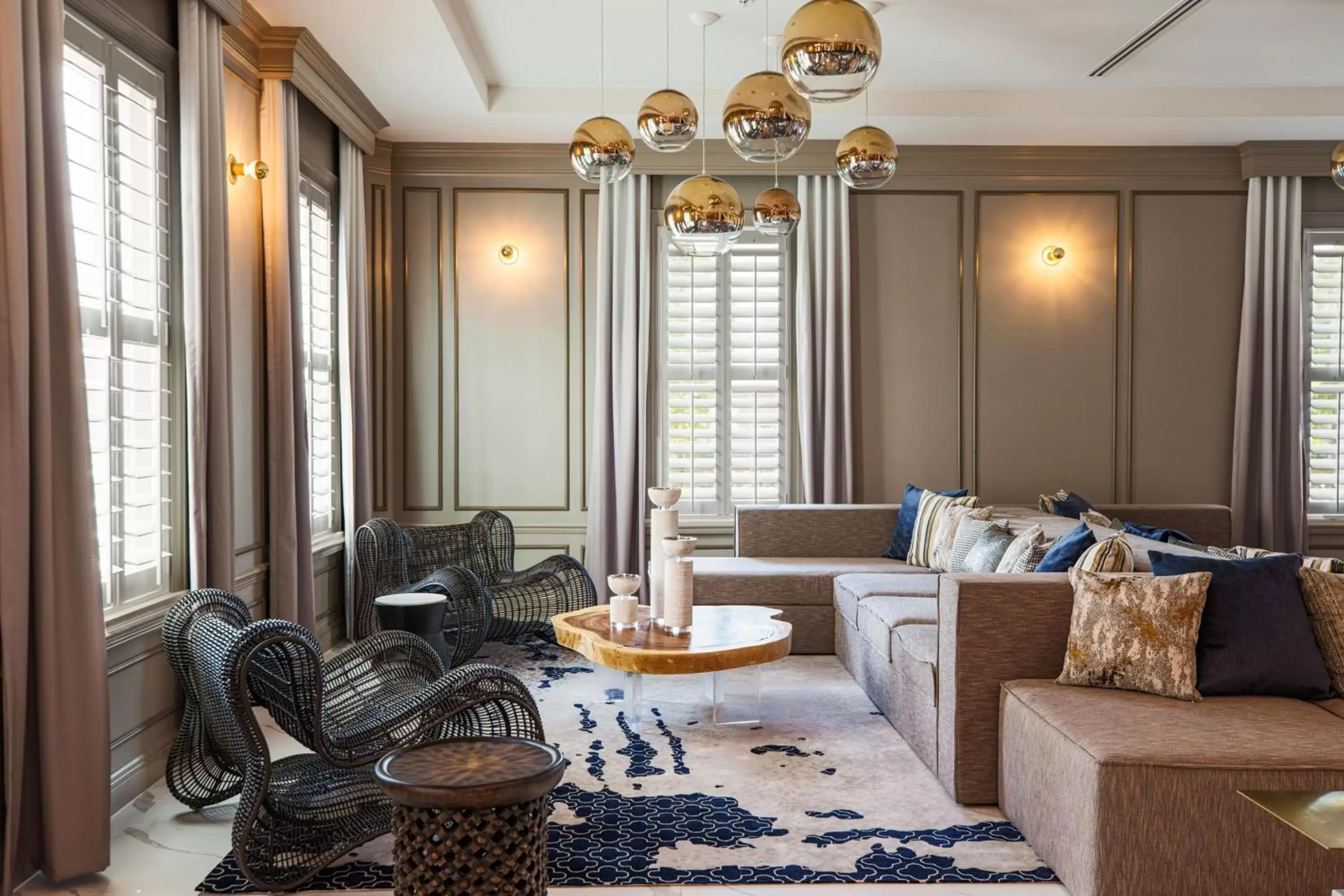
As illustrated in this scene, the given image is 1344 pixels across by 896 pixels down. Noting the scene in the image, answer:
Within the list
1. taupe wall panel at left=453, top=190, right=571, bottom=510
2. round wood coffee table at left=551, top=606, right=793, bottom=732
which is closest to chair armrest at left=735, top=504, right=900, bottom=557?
taupe wall panel at left=453, top=190, right=571, bottom=510

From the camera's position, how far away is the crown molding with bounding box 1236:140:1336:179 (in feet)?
21.2

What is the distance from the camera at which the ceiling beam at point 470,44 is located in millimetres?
4672

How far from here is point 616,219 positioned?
6480 millimetres

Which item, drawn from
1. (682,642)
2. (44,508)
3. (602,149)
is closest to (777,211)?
(602,149)

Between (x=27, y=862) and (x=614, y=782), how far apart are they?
1662mm

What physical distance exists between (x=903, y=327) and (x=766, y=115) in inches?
146

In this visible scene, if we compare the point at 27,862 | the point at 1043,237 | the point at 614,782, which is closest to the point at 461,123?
the point at 1043,237

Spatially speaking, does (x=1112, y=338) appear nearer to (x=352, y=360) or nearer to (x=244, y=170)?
(x=352, y=360)

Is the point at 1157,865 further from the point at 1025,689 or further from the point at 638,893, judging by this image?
the point at 638,893

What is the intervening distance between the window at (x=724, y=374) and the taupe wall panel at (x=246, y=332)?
2.63 m

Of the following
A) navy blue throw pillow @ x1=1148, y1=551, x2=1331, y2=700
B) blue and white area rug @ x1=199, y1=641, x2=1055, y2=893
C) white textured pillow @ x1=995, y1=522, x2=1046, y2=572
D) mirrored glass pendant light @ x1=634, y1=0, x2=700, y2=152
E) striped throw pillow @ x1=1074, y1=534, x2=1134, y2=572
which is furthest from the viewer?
white textured pillow @ x1=995, y1=522, x2=1046, y2=572

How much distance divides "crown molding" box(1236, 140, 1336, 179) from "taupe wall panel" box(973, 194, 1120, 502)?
2.65ft

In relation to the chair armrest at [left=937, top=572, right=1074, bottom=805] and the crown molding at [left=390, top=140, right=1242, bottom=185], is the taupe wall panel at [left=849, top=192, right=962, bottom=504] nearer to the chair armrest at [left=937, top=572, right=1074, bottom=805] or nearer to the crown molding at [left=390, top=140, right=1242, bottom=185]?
the crown molding at [left=390, top=140, right=1242, bottom=185]

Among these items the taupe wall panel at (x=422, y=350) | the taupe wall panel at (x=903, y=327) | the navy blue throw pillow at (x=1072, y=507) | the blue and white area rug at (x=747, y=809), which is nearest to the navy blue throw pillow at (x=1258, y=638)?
the blue and white area rug at (x=747, y=809)
